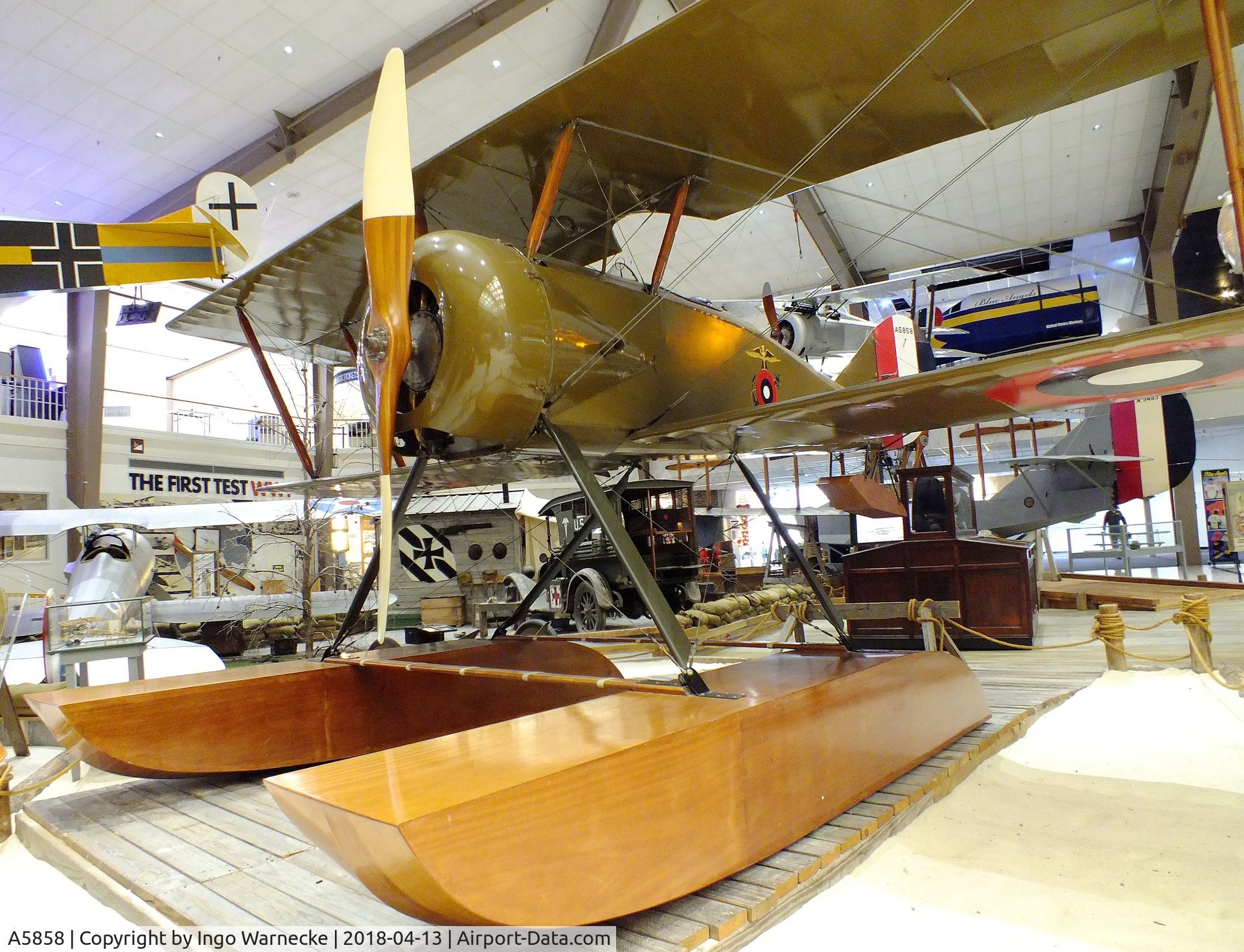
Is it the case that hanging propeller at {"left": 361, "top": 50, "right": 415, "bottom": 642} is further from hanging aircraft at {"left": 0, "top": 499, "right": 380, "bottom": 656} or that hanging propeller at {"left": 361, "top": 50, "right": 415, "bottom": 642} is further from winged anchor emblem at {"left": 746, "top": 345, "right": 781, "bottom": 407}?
hanging aircraft at {"left": 0, "top": 499, "right": 380, "bottom": 656}

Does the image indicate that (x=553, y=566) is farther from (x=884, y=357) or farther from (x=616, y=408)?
(x=884, y=357)

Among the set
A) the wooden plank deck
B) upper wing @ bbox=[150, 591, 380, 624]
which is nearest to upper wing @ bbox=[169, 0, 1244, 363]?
the wooden plank deck

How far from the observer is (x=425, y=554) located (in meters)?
7.37

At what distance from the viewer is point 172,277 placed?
7.83 m

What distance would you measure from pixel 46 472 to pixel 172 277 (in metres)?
9.00

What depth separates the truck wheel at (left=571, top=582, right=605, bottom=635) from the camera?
9555mm

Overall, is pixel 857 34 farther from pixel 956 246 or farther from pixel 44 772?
pixel 956 246

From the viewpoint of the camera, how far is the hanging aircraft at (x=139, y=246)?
650cm

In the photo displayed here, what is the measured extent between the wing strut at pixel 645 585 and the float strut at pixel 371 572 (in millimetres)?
740

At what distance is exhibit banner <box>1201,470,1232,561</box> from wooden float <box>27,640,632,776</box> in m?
15.1

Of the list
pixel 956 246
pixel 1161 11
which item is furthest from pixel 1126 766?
pixel 956 246

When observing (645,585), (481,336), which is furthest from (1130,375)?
(481,336)

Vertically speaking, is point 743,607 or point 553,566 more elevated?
point 553,566

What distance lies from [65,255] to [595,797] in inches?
302
